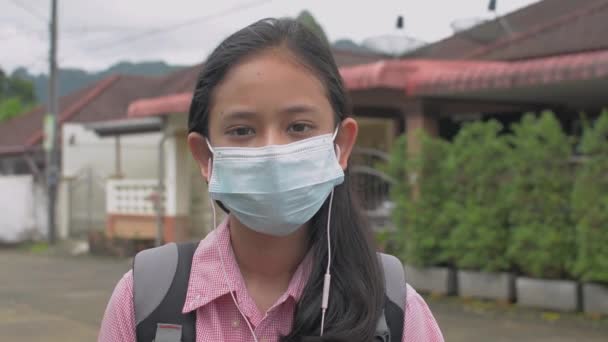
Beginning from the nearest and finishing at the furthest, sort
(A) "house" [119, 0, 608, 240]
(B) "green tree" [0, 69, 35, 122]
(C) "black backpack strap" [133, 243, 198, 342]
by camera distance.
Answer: (C) "black backpack strap" [133, 243, 198, 342] < (A) "house" [119, 0, 608, 240] < (B) "green tree" [0, 69, 35, 122]

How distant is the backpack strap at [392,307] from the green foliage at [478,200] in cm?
687

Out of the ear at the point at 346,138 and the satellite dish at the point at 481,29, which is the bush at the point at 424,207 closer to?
the satellite dish at the point at 481,29

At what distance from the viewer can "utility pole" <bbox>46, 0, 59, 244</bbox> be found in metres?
17.2

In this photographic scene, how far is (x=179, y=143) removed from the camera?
48.0 feet

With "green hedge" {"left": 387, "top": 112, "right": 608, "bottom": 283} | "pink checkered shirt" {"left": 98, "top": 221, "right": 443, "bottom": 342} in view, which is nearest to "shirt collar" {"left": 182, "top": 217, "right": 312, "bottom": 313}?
"pink checkered shirt" {"left": 98, "top": 221, "right": 443, "bottom": 342}

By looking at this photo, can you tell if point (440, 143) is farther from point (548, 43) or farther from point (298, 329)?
point (298, 329)

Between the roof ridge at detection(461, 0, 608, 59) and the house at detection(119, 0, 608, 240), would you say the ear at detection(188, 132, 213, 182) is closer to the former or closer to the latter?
the house at detection(119, 0, 608, 240)

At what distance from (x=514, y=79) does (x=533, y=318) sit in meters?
2.56

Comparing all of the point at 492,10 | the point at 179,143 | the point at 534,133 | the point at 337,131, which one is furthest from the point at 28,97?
the point at 337,131

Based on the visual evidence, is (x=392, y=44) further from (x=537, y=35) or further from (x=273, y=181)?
(x=273, y=181)

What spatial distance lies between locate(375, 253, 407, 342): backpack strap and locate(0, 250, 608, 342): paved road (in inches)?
211

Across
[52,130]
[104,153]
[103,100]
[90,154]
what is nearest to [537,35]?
[52,130]

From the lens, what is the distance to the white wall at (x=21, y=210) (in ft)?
58.4

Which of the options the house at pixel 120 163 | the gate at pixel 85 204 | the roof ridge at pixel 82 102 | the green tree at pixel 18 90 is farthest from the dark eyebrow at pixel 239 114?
the green tree at pixel 18 90
